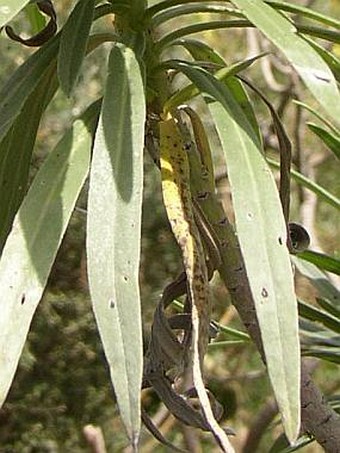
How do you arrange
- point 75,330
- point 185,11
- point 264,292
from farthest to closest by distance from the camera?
1. point 75,330
2. point 185,11
3. point 264,292

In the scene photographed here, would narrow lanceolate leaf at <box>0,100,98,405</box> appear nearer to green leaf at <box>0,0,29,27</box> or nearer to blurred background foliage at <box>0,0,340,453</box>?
green leaf at <box>0,0,29,27</box>

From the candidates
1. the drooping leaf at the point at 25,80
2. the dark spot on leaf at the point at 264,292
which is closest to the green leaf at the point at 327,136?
the drooping leaf at the point at 25,80

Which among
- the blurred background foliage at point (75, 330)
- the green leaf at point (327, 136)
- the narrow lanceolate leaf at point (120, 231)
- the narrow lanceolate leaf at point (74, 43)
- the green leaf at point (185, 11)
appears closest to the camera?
the narrow lanceolate leaf at point (120, 231)

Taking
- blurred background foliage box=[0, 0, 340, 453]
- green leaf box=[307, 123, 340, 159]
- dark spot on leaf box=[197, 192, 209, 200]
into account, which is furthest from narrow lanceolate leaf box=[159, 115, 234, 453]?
blurred background foliage box=[0, 0, 340, 453]

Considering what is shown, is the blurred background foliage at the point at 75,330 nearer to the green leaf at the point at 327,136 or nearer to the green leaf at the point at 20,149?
the green leaf at the point at 327,136

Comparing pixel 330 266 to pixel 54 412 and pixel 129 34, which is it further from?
pixel 54 412

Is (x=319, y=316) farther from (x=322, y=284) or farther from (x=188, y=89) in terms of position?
(x=188, y=89)

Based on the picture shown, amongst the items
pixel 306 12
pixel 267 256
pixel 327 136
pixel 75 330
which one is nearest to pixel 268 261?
pixel 267 256
